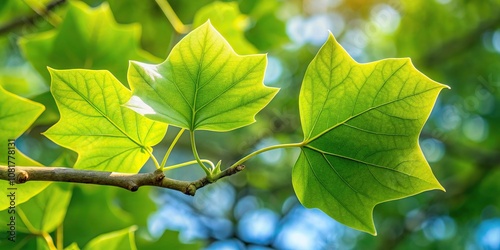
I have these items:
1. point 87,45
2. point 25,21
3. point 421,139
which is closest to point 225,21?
point 87,45

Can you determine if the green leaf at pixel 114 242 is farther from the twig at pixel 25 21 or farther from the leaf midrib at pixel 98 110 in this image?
the twig at pixel 25 21

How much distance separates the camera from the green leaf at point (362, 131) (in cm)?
61

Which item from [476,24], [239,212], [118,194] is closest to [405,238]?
[239,212]

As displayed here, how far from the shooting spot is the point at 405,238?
2447 millimetres

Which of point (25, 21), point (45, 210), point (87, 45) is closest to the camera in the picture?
point (45, 210)

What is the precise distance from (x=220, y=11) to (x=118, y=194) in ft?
1.59

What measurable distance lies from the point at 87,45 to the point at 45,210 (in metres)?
0.34

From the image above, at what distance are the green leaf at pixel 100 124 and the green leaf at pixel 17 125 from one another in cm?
6

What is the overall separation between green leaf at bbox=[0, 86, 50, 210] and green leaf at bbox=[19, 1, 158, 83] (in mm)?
311

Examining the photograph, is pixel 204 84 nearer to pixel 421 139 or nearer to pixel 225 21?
pixel 225 21

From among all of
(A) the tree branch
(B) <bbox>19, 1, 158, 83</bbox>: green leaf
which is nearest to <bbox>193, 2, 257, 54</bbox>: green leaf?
(B) <bbox>19, 1, 158, 83</bbox>: green leaf

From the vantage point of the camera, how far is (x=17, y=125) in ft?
2.34

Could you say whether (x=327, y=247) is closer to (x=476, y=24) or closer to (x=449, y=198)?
(x=449, y=198)

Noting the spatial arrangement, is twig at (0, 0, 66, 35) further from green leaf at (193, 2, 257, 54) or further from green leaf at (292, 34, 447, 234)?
green leaf at (292, 34, 447, 234)
